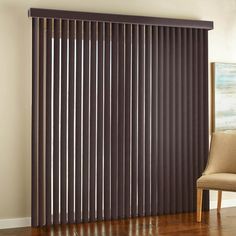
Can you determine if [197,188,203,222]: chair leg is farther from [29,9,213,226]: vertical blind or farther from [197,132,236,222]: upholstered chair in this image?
[29,9,213,226]: vertical blind

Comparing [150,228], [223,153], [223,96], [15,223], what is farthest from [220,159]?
[15,223]

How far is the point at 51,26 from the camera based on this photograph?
475 cm

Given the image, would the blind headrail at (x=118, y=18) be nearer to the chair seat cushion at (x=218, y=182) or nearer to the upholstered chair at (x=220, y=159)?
the upholstered chair at (x=220, y=159)

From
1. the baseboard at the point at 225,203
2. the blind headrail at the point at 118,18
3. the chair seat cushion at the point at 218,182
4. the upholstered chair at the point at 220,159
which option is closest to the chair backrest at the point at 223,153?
the upholstered chair at the point at 220,159

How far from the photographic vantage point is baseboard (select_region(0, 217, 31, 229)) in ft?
15.6

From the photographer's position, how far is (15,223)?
4.78 metres

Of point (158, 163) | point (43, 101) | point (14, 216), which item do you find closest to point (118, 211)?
point (158, 163)

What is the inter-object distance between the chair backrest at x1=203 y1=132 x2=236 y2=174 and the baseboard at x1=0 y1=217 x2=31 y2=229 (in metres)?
2.01

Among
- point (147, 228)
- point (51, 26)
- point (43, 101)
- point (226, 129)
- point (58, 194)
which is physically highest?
point (51, 26)

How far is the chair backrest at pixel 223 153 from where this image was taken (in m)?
5.19

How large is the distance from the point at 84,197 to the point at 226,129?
6.13ft

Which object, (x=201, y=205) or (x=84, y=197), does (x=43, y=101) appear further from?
(x=201, y=205)

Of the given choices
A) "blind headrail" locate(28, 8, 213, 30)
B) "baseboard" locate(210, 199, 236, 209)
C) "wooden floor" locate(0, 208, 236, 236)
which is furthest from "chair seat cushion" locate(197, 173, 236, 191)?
Answer: "blind headrail" locate(28, 8, 213, 30)

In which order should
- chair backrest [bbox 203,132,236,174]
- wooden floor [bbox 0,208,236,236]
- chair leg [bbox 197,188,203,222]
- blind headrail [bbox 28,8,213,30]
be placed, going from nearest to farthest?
1. wooden floor [bbox 0,208,236,236]
2. blind headrail [bbox 28,8,213,30]
3. chair leg [bbox 197,188,203,222]
4. chair backrest [bbox 203,132,236,174]
